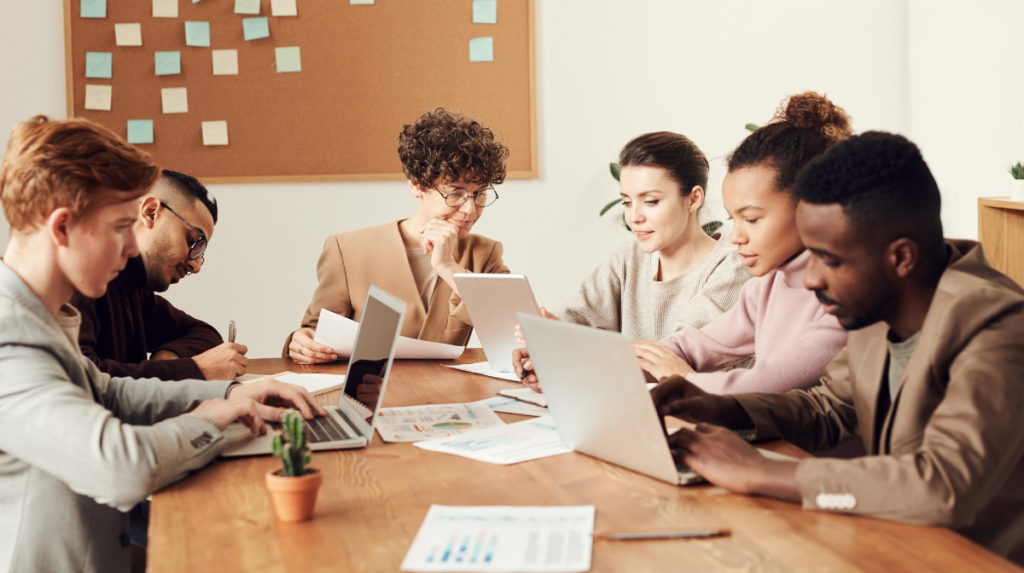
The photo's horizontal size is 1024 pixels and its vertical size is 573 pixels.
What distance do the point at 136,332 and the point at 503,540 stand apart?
5.04ft

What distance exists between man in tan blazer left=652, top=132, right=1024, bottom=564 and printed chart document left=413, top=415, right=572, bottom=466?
0.23m

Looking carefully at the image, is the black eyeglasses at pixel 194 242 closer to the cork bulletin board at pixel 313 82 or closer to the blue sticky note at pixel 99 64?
the cork bulletin board at pixel 313 82

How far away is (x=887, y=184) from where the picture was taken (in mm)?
992

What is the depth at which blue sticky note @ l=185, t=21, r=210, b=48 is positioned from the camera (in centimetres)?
321

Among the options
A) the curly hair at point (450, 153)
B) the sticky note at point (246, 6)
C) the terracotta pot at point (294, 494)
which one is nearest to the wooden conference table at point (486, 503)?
the terracotta pot at point (294, 494)

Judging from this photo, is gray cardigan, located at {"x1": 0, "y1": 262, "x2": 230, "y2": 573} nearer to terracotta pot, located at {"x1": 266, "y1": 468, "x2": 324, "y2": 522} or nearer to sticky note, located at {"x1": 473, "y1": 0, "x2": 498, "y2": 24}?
terracotta pot, located at {"x1": 266, "y1": 468, "x2": 324, "y2": 522}

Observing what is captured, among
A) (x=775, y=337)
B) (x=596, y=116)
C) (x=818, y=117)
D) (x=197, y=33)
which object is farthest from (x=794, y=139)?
(x=197, y=33)

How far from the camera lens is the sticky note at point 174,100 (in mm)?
3223

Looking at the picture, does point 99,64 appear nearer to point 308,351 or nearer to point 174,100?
point 174,100

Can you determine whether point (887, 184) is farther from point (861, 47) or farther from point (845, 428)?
point (861, 47)

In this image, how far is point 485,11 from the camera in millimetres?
3396

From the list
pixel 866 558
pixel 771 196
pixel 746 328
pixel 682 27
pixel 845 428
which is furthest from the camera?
pixel 682 27

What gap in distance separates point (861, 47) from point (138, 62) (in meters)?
3.24

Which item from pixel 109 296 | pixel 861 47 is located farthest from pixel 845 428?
pixel 861 47
